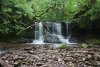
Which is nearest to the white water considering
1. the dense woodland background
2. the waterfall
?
the waterfall

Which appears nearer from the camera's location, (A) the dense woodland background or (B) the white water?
(A) the dense woodland background

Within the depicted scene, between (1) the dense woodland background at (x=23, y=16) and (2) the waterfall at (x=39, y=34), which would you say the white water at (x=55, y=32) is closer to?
(2) the waterfall at (x=39, y=34)

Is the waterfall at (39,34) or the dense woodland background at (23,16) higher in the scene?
the dense woodland background at (23,16)

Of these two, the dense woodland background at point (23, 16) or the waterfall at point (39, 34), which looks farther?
the waterfall at point (39, 34)

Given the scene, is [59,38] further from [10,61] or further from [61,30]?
[10,61]

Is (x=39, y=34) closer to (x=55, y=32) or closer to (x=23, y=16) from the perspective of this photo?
(x=55, y=32)

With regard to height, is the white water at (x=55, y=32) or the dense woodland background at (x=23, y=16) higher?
the dense woodland background at (x=23, y=16)

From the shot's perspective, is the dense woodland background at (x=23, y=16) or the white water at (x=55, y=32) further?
the white water at (x=55, y=32)

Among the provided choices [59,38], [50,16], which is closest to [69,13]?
[50,16]

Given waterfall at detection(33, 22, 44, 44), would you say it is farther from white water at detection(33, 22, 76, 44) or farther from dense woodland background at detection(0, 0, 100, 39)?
dense woodland background at detection(0, 0, 100, 39)

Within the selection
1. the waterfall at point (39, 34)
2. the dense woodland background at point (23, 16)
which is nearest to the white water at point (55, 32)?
the waterfall at point (39, 34)

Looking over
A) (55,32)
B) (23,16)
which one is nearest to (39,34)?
(55,32)

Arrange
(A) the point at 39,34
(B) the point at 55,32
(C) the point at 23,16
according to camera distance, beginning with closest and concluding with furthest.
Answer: (C) the point at 23,16 < (A) the point at 39,34 < (B) the point at 55,32

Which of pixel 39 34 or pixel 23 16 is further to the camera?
pixel 39 34
